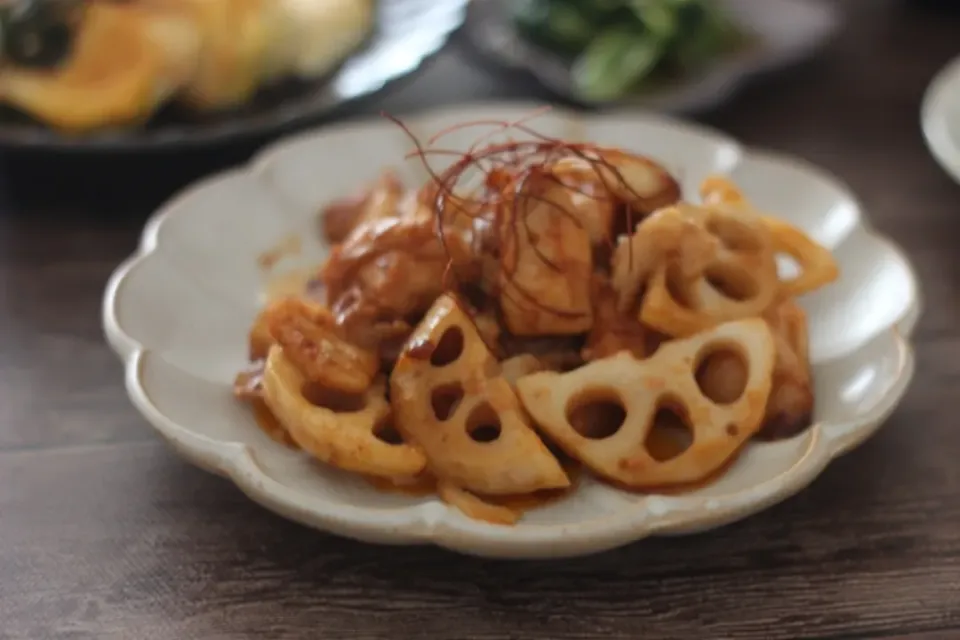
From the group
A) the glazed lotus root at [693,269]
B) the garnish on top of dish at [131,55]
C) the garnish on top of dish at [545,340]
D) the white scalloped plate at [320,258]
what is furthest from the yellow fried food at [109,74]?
the glazed lotus root at [693,269]

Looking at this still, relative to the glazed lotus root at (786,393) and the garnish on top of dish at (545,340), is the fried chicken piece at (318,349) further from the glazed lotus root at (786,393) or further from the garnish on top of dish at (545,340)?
the glazed lotus root at (786,393)

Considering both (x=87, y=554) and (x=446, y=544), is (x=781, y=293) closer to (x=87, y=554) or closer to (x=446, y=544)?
(x=446, y=544)

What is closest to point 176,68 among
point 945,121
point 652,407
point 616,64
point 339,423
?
point 616,64

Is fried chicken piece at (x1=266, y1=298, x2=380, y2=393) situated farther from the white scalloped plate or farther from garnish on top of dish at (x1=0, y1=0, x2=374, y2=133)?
garnish on top of dish at (x1=0, y1=0, x2=374, y2=133)

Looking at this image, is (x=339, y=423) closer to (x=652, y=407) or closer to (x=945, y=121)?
(x=652, y=407)

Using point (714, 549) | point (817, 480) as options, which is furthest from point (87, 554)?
point (817, 480)

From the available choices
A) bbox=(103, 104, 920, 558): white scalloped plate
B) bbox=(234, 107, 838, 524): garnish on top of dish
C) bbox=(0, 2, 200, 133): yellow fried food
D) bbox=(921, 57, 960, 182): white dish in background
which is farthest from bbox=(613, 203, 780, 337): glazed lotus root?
bbox=(0, 2, 200, 133): yellow fried food
